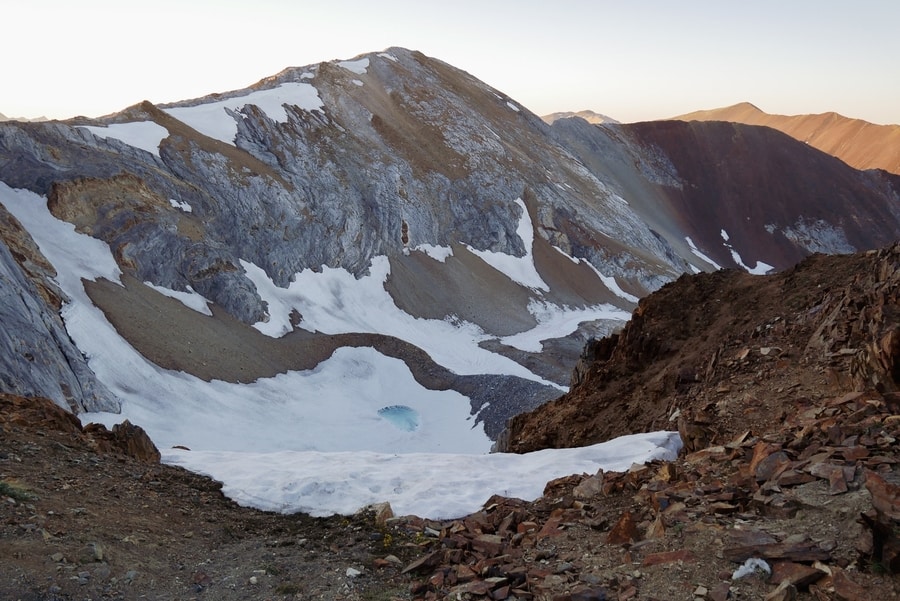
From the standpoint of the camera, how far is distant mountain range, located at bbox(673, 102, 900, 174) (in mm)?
145000

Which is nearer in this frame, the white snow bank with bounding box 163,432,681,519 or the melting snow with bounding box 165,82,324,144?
the white snow bank with bounding box 163,432,681,519

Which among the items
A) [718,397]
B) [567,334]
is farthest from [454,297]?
[718,397]

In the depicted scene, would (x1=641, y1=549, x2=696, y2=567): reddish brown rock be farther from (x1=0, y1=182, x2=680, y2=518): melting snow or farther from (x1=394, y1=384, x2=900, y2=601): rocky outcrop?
(x1=0, y1=182, x2=680, y2=518): melting snow

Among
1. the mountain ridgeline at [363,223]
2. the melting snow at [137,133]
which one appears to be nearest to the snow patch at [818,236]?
the mountain ridgeline at [363,223]

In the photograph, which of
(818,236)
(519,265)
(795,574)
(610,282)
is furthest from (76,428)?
(818,236)

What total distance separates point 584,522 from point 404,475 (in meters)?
3.64

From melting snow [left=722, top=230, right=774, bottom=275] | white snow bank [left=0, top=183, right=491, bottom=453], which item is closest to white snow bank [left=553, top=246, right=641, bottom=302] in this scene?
white snow bank [left=0, top=183, right=491, bottom=453]

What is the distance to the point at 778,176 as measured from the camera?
110 meters

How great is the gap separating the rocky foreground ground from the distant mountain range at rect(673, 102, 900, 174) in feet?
516

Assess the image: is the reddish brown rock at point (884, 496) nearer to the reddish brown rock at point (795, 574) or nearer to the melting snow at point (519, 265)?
the reddish brown rock at point (795, 574)

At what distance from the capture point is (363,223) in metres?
55.8

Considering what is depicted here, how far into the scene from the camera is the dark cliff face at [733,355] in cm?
1023

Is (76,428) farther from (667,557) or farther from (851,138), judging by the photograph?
(851,138)

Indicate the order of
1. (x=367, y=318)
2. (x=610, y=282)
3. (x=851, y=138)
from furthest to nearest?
(x=851, y=138) < (x=610, y=282) < (x=367, y=318)
